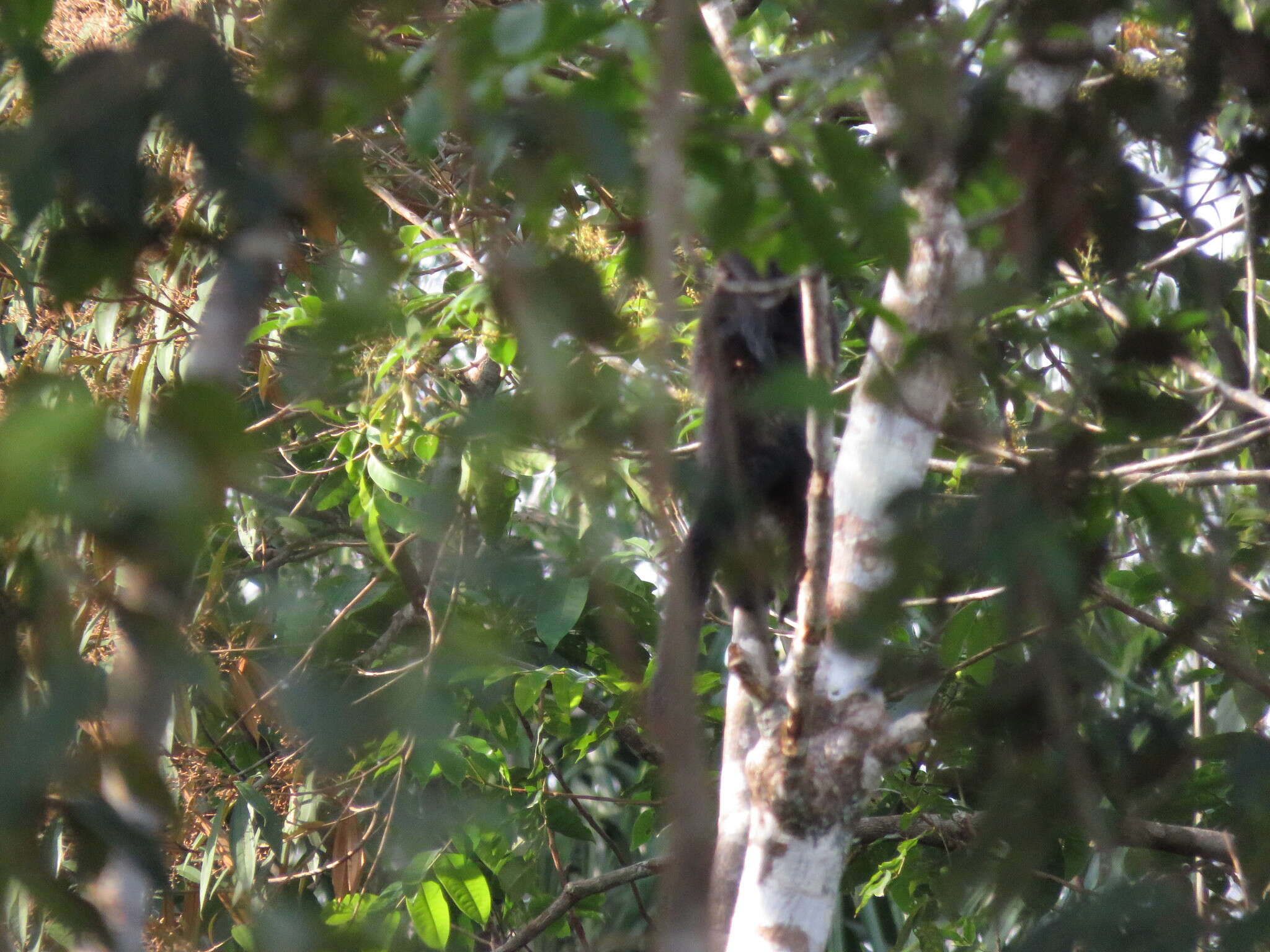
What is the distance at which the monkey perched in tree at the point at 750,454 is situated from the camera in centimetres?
121

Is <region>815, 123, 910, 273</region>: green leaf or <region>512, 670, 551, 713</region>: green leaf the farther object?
<region>512, 670, 551, 713</region>: green leaf

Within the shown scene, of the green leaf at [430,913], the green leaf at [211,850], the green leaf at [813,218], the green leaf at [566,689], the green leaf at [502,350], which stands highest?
the green leaf at [813,218]

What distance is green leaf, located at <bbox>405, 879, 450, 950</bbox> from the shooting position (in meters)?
2.21

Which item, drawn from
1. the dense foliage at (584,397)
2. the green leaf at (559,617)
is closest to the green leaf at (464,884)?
the dense foliage at (584,397)

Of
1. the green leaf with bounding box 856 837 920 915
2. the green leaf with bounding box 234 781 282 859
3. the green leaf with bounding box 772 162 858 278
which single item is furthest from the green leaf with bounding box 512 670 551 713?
the green leaf with bounding box 772 162 858 278

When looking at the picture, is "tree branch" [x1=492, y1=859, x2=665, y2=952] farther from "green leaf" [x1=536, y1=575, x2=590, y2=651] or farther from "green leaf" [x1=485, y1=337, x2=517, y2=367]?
"green leaf" [x1=485, y1=337, x2=517, y2=367]

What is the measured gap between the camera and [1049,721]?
1189mm

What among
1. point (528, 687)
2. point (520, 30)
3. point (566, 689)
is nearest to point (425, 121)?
point (520, 30)

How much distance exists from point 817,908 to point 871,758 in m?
0.24

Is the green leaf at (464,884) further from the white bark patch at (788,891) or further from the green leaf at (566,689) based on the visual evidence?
the white bark patch at (788,891)

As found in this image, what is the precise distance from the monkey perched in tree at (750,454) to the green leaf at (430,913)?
83 cm

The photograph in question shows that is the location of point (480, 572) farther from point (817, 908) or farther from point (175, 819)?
point (817, 908)

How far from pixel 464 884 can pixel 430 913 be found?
12 centimetres

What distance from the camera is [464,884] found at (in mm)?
2363
